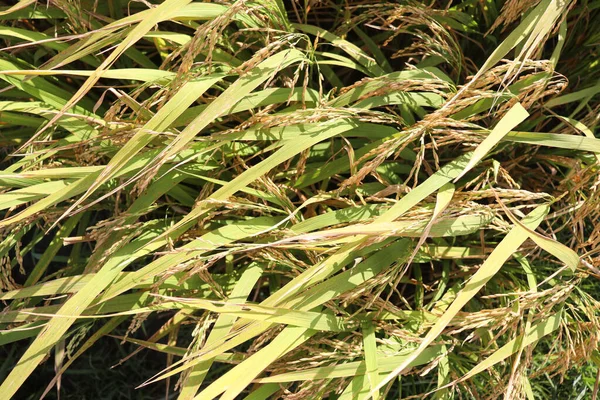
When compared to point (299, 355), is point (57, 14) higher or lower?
higher

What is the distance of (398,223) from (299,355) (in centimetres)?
33

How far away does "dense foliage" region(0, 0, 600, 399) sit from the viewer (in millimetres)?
772

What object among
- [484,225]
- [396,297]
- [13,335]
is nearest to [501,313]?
[484,225]

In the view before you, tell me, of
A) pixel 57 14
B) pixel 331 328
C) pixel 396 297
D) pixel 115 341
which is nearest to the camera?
pixel 331 328

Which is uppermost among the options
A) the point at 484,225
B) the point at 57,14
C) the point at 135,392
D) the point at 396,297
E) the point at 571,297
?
the point at 57,14

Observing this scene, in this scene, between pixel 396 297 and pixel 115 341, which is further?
pixel 115 341

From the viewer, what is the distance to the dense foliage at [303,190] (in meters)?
0.77

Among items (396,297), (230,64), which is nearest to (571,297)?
(396,297)

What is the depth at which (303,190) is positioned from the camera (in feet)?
3.39

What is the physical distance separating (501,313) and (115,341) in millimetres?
860

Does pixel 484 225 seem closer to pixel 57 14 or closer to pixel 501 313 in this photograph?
pixel 501 313

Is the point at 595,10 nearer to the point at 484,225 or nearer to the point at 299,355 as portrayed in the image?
the point at 484,225

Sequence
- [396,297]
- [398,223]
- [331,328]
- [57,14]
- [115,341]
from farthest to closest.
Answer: [115,341] < [396,297] < [57,14] < [331,328] < [398,223]

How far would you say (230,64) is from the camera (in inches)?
38.0
